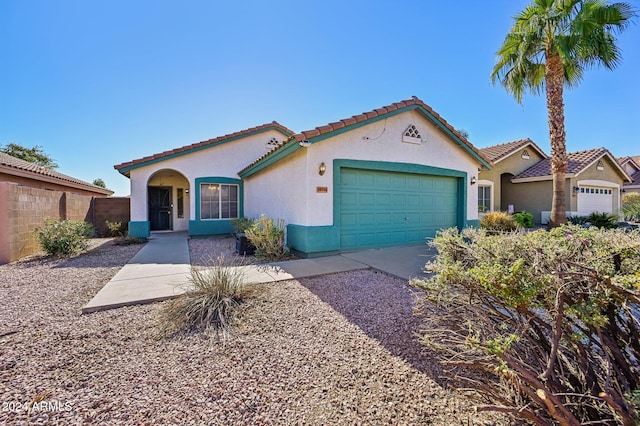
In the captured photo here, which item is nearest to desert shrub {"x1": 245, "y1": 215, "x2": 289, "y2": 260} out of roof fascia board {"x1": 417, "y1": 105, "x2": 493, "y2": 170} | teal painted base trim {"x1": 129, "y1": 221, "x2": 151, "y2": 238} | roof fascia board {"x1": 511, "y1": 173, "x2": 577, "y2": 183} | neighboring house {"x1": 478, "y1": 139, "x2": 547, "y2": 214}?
roof fascia board {"x1": 417, "y1": 105, "x2": 493, "y2": 170}

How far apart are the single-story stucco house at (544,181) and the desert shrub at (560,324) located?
16.5 metres

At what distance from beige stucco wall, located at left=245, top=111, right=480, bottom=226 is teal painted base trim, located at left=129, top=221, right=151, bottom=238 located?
5.68m

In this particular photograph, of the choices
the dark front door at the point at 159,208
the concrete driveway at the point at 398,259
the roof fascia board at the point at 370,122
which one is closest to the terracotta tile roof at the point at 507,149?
the roof fascia board at the point at 370,122

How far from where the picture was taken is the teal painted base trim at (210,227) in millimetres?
12859

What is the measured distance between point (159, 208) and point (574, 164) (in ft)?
85.7

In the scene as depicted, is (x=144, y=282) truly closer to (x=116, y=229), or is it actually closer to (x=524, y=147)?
(x=116, y=229)

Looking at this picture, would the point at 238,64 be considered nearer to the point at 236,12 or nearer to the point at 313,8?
the point at 236,12

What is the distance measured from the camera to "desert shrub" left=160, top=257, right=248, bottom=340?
3.53 metres

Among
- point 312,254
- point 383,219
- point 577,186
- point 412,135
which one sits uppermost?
point 412,135

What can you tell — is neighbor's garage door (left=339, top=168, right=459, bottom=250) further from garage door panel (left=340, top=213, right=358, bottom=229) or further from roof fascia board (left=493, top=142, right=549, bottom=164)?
roof fascia board (left=493, top=142, right=549, bottom=164)

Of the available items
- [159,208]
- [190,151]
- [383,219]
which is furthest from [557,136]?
Answer: [159,208]

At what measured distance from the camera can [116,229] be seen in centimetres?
1316

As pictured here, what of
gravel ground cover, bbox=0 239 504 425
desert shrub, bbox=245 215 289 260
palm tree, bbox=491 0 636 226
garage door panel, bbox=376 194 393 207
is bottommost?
gravel ground cover, bbox=0 239 504 425

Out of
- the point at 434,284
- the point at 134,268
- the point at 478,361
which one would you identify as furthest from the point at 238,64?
the point at 478,361
